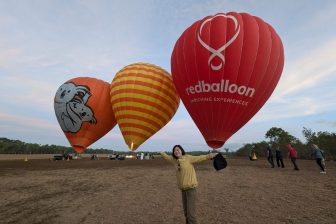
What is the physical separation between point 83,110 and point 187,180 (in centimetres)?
2074

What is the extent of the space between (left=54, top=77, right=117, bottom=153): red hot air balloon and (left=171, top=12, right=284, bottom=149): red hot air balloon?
43.5 feet

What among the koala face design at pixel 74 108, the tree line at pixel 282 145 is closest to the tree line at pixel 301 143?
the tree line at pixel 282 145

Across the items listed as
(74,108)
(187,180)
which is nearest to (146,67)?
(74,108)

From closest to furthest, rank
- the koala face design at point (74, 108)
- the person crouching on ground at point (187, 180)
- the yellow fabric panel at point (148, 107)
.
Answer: the person crouching on ground at point (187, 180)
the yellow fabric panel at point (148, 107)
the koala face design at point (74, 108)

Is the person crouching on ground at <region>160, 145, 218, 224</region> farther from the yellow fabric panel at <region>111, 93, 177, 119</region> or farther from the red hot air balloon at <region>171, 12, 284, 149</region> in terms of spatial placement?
the yellow fabric panel at <region>111, 93, 177, 119</region>

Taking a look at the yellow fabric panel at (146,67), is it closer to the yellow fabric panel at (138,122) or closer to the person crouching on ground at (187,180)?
the yellow fabric panel at (138,122)

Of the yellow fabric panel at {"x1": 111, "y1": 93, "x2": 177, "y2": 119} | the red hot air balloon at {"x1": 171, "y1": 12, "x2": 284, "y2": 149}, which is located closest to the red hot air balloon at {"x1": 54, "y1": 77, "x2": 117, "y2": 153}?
the yellow fabric panel at {"x1": 111, "y1": 93, "x2": 177, "y2": 119}

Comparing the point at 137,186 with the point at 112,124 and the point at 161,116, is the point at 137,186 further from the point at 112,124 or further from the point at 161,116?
the point at 112,124

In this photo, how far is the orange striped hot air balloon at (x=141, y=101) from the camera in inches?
832

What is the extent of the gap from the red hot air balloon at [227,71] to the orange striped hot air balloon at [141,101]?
7.36 m

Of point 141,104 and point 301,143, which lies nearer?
point 141,104

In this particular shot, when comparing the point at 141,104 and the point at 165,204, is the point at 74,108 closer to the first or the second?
the point at 141,104

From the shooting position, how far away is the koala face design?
2475 cm

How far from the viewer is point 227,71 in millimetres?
12500
